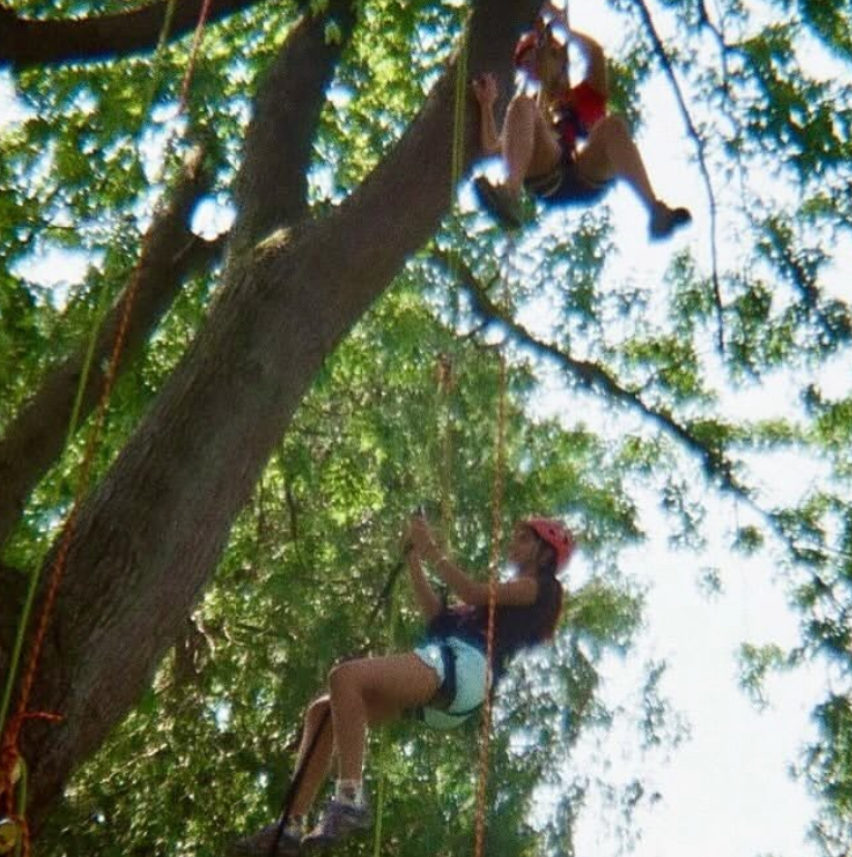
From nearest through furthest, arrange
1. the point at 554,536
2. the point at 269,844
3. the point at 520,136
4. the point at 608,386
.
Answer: the point at 269,844
the point at 554,536
the point at 520,136
the point at 608,386

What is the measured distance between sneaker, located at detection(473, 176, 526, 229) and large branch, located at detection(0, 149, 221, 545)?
Result: 1.08 m

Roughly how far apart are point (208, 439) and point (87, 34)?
1825mm

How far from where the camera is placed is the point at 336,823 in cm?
400

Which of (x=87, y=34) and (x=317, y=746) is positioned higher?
(x=87, y=34)

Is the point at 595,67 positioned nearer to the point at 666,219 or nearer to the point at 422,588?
the point at 666,219

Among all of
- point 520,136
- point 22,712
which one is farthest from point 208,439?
point 520,136

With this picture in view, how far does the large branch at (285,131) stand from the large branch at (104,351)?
0.39 meters

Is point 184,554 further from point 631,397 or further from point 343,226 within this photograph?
point 631,397

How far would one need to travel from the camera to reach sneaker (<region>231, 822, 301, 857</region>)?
3.94 meters

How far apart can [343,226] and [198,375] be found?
69cm

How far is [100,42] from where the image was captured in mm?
4918

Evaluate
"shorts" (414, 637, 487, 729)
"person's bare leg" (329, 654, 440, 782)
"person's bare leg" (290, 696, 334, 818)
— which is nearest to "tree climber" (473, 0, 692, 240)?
"shorts" (414, 637, 487, 729)

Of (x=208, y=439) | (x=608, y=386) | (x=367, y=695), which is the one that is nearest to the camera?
(x=208, y=439)

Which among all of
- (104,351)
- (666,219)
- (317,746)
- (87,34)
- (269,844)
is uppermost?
(666,219)
